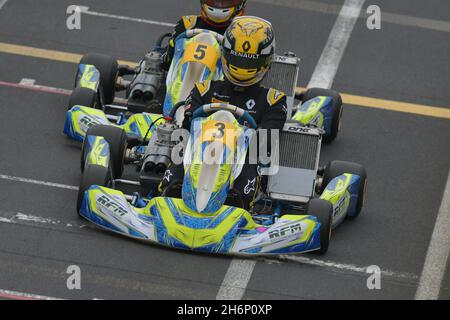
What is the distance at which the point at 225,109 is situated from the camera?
557 inches

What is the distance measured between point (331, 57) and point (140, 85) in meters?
3.78

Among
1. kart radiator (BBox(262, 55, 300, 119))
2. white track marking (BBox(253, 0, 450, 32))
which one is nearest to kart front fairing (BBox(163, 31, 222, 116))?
kart radiator (BBox(262, 55, 300, 119))

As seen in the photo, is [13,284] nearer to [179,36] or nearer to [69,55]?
[179,36]

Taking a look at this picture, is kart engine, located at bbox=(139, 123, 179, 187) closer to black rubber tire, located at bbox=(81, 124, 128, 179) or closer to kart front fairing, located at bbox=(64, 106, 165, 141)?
black rubber tire, located at bbox=(81, 124, 128, 179)

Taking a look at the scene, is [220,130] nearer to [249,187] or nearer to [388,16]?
[249,187]

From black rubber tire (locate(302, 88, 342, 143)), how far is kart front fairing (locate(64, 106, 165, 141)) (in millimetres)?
2005

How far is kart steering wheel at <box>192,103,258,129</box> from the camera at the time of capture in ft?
46.4

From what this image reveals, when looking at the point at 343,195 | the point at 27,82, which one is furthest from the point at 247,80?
the point at 27,82

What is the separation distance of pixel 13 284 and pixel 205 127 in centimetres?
252

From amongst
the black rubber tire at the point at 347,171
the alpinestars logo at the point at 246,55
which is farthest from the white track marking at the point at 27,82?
the black rubber tire at the point at 347,171

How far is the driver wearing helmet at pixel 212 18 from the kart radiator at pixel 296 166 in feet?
6.59

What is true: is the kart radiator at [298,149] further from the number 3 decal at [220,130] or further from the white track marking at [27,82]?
the white track marking at [27,82]

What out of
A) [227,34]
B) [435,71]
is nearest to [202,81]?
[227,34]

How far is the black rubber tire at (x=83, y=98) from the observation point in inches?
631
